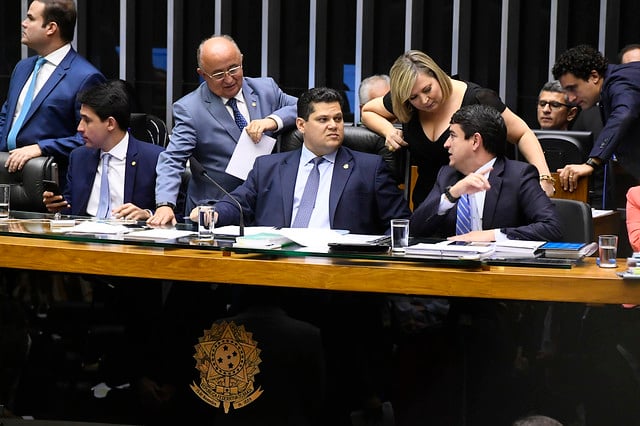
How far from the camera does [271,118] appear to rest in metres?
4.15

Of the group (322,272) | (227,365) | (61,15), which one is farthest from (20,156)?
(322,272)

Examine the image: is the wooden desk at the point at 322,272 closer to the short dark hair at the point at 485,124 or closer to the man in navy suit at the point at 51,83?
the short dark hair at the point at 485,124

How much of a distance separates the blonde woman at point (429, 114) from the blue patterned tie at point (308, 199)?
0.32 meters

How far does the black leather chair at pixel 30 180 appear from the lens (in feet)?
13.7

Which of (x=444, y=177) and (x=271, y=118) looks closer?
(x=444, y=177)

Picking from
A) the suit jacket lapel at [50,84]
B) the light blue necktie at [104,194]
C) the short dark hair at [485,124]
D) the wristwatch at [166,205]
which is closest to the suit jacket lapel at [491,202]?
the short dark hair at [485,124]

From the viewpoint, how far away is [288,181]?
3.83 meters

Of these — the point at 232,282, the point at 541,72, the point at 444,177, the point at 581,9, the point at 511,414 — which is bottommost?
the point at 511,414

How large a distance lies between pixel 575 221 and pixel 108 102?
1.94 metres

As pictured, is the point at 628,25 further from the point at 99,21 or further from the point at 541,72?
the point at 99,21

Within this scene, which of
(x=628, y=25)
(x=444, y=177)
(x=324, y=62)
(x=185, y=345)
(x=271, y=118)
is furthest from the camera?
(x=324, y=62)

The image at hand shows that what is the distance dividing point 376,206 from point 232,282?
113 cm

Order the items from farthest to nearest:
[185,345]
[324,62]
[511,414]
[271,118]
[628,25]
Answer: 1. [324,62]
2. [628,25]
3. [271,118]
4. [185,345]
5. [511,414]

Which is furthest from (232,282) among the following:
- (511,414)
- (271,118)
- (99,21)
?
(99,21)
